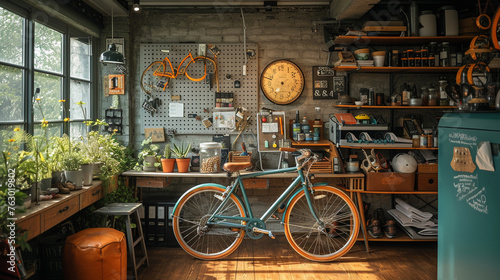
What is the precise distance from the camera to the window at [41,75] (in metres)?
2.97

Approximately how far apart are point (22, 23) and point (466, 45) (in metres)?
4.74

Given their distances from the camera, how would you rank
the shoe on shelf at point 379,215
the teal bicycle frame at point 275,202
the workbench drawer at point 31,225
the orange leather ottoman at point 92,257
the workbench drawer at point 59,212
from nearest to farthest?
the workbench drawer at point 31,225 < the workbench drawer at point 59,212 < the orange leather ottoman at point 92,257 < the teal bicycle frame at point 275,202 < the shoe on shelf at point 379,215

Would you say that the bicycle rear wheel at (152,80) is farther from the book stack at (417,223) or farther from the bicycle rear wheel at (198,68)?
the book stack at (417,223)

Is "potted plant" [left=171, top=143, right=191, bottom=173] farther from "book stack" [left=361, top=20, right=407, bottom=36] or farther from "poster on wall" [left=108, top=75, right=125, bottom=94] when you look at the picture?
"book stack" [left=361, top=20, right=407, bottom=36]

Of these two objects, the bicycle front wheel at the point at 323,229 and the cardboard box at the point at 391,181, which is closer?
the bicycle front wheel at the point at 323,229

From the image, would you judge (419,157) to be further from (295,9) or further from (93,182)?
(93,182)

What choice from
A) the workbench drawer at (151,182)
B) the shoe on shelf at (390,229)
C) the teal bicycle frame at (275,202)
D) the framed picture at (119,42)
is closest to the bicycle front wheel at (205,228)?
the teal bicycle frame at (275,202)

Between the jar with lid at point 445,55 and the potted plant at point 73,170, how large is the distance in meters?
4.01

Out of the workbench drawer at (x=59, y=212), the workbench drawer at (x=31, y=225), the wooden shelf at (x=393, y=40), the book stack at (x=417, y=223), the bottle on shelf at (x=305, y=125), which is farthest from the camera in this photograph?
the bottle on shelf at (x=305, y=125)

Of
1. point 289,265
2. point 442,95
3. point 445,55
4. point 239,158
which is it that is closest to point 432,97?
point 442,95

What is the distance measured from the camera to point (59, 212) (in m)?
2.83

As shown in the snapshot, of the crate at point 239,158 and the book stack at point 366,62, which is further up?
the book stack at point 366,62

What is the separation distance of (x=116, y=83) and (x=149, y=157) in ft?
3.49

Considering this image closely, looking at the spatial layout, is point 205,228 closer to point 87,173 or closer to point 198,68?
point 87,173
